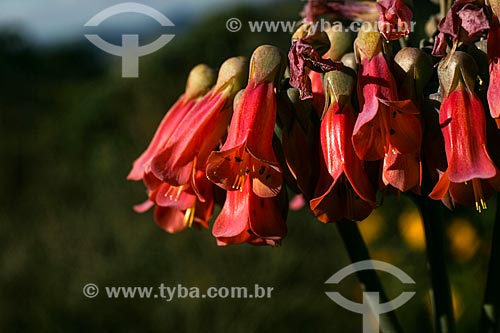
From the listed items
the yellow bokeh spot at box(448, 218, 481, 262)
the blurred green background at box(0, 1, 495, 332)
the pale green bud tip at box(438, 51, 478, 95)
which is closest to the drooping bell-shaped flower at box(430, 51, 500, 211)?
→ the pale green bud tip at box(438, 51, 478, 95)

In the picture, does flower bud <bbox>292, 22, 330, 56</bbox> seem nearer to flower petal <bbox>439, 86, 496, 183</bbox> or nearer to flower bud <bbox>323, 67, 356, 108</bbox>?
flower bud <bbox>323, 67, 356, 108</bbox>

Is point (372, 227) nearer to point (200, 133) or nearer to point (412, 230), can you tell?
point (412, 230)

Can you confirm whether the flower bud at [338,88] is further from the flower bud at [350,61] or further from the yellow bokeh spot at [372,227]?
the yellow bokeh spot at [372,227]

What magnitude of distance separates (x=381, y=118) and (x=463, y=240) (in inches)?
87.4

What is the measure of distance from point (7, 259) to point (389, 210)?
207 centimetres

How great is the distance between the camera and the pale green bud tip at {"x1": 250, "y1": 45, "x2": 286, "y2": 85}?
3.35ft

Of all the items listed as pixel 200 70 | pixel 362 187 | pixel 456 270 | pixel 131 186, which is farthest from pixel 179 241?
pixel 362 187

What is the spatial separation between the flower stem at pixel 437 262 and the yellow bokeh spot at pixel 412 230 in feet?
6.65

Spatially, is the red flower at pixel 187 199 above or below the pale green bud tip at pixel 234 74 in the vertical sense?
below

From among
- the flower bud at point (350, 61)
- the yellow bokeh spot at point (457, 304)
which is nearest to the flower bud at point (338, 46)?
the flower bud at point (350, 61)

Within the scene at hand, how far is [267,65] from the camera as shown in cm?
103

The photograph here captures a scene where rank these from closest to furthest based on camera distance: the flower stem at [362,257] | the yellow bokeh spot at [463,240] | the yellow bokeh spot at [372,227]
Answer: the flower stem at [362,257] < the yellow bokeh spot at [463,240] < the yellow bokeh spot at [372,227]

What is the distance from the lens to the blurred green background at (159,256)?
317cm

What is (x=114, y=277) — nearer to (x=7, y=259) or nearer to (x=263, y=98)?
(x=7, y=259)
